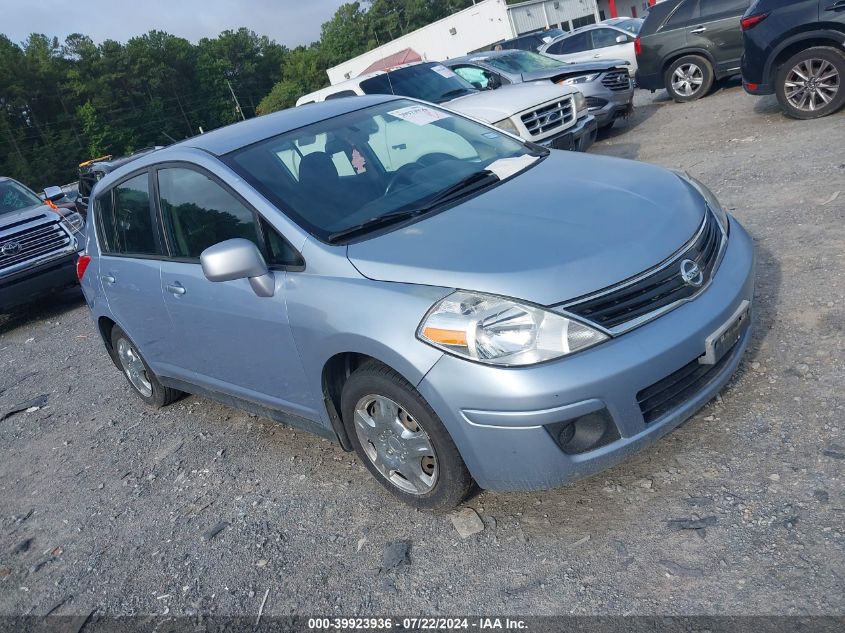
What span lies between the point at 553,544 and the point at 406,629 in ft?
2.24

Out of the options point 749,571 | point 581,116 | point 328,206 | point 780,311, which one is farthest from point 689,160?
point 749,571

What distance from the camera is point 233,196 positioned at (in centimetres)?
380

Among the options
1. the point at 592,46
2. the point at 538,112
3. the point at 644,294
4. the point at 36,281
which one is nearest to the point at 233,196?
the point at 644,294

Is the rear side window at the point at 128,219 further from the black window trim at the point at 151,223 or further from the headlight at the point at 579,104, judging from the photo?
the headlight at the point at 579,104

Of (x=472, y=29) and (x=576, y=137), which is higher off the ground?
(x=472, y=29)

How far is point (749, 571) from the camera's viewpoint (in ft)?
8.65

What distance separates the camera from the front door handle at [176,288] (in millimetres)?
4230

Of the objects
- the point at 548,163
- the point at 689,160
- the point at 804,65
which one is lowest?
the point at 689,160

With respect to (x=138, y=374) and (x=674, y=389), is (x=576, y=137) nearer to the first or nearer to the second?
(x=138, y=374)

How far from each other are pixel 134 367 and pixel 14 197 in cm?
638

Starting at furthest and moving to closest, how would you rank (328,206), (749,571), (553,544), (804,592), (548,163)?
(548,163) < (328,206) < (553,544) < (749,571) < (804,592)

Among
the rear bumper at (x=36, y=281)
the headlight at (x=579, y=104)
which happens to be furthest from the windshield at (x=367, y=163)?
the rear bumper at (x=36, y=281)

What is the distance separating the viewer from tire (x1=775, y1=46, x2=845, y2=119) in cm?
846

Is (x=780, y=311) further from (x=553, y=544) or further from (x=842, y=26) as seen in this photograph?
(x=842, y=26)
